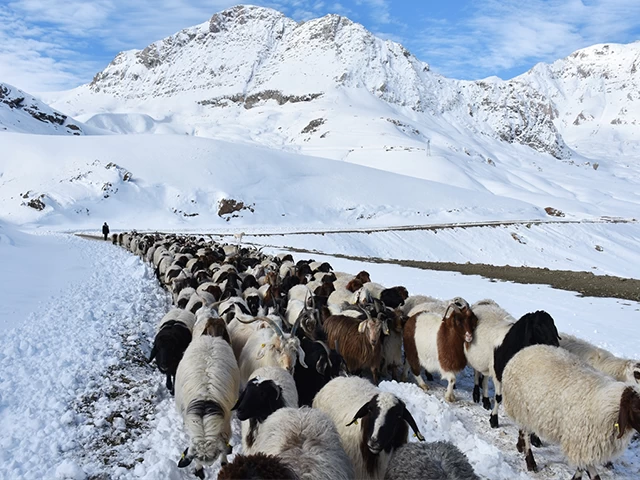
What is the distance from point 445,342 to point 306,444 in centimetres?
437

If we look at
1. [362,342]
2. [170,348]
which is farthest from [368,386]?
[170,348]

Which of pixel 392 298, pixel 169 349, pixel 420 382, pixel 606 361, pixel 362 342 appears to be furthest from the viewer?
pixel 392 298

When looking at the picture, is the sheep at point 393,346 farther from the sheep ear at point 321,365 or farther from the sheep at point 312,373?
the sheep ear at point 321,365

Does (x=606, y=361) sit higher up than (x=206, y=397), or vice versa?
(x=606, y=361)

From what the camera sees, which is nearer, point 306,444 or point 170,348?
point 306,444

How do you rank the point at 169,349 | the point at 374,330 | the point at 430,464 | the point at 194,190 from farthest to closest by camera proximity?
the point at 194,190 < the point at 374,330 < the point at 169,349 < the point at 430,464

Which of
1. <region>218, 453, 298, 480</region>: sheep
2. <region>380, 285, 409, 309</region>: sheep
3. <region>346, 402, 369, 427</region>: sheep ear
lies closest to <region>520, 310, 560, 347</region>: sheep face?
<region>346, 402, 369, 427</region>: sheep ear

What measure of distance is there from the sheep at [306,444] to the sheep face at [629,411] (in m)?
2.99

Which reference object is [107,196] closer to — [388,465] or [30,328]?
[30,328]

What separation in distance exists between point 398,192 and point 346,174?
10.6 m

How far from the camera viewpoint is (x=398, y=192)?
64.9 m

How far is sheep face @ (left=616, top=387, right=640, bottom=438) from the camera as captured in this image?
4645 millimetres

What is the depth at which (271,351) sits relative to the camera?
20.9 ft

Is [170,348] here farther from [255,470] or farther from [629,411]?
[629,411]
